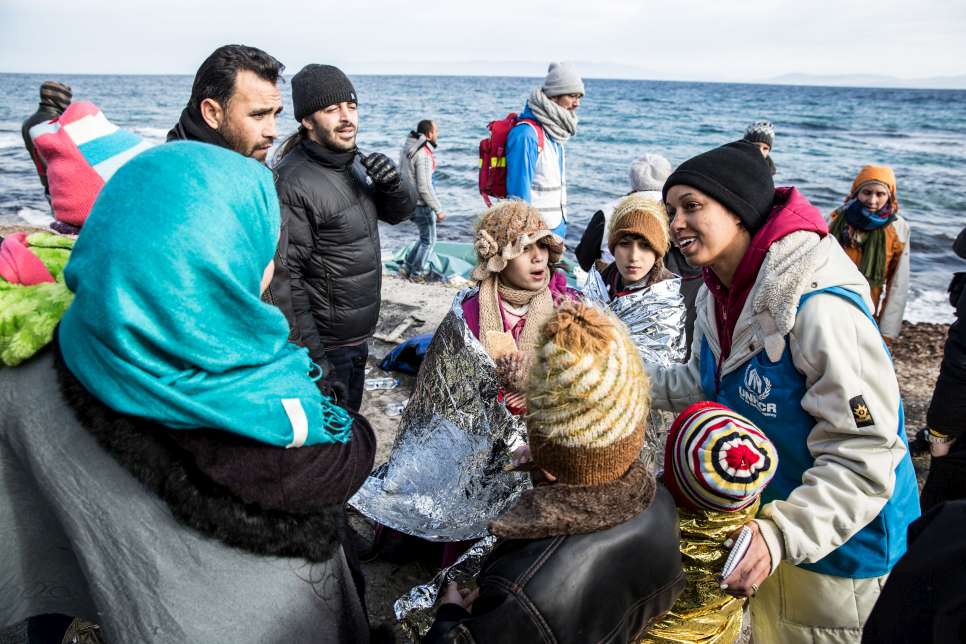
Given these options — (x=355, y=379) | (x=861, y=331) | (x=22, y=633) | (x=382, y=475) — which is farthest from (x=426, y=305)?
(x=861, y=331)

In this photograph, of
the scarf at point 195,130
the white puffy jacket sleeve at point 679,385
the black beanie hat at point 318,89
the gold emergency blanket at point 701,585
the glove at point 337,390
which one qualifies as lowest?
the gold emergency blanket at point 701,585

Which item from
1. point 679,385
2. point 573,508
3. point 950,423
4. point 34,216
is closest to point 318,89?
point 679,385

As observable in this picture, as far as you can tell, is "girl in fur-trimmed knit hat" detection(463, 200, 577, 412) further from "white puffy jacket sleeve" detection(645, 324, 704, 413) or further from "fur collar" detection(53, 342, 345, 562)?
"fur collar" detection(53, 342, 345, 562)

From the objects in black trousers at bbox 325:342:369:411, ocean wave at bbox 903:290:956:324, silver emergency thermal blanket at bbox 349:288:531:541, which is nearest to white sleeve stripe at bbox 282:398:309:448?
silver emergency thermal blanket at bbox 349:288:531:541

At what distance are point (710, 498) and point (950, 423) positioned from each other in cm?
261

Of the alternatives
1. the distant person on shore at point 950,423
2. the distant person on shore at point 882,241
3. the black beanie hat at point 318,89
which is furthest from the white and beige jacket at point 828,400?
the distant person on shore at point 882,241

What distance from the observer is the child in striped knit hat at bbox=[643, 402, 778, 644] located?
1419mm

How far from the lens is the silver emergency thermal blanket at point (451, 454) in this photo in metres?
2.38

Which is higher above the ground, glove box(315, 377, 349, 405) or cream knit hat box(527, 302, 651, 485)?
cream knit hat box(527, 302, 651, 485)

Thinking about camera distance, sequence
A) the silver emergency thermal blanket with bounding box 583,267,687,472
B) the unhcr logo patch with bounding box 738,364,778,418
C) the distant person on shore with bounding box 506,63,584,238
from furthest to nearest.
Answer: the distant person on shore with bounding box 506,63,584,238 → the silver emergency thermal blanket with bounding box 583,267,687,472 → the unhcr logo patch with bounding box 738,364,778,418

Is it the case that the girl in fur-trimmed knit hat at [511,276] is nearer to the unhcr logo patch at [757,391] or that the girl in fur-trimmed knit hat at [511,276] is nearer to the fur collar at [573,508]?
the unhcr logo patch at [757,391]

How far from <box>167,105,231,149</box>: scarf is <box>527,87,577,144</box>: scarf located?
117 inches

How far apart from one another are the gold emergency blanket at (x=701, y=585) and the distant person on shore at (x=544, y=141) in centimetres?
363

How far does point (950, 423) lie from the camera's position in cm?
321
